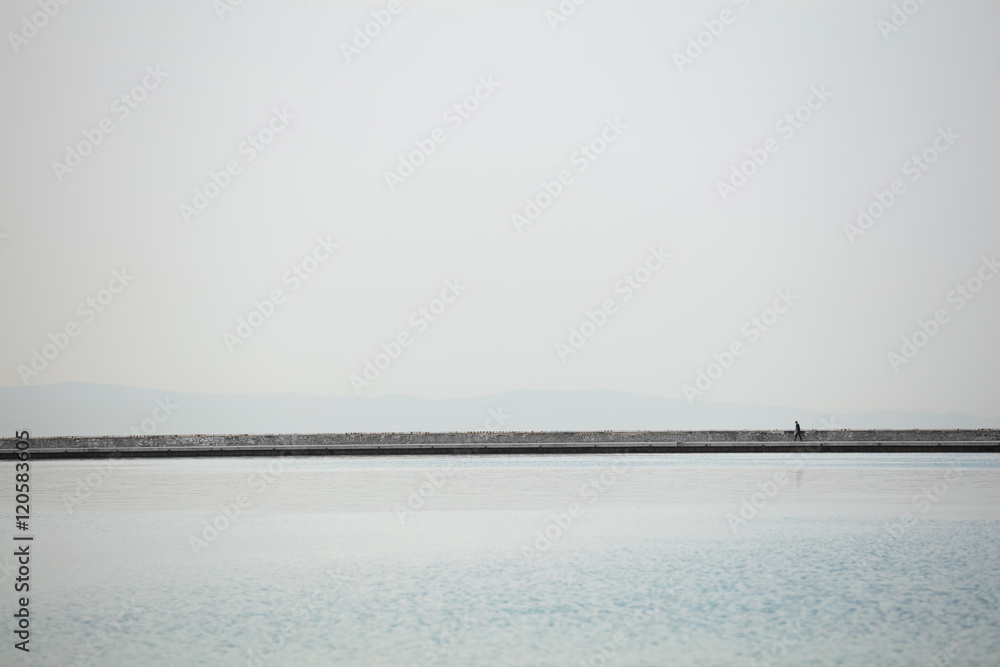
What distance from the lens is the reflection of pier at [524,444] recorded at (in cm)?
3875

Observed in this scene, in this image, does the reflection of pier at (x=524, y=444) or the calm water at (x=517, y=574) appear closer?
the calm water at (x=517, y=574)

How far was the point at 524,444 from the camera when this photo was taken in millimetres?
40938

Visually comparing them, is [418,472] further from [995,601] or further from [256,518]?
[995,601]

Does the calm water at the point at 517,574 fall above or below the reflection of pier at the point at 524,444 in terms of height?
below

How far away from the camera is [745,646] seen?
8758 mm

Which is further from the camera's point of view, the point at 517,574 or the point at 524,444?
the point at 524,444

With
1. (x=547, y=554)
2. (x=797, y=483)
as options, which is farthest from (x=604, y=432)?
(x=547, y=554)

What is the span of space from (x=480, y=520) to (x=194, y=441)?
2953cm

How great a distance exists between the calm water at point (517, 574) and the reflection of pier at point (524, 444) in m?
15.3

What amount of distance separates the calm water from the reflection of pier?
15.3 m

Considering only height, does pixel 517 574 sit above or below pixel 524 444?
below

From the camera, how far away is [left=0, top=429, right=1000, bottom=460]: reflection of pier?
1526 inches

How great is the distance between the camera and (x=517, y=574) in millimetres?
12352

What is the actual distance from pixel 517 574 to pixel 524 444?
28.6m
